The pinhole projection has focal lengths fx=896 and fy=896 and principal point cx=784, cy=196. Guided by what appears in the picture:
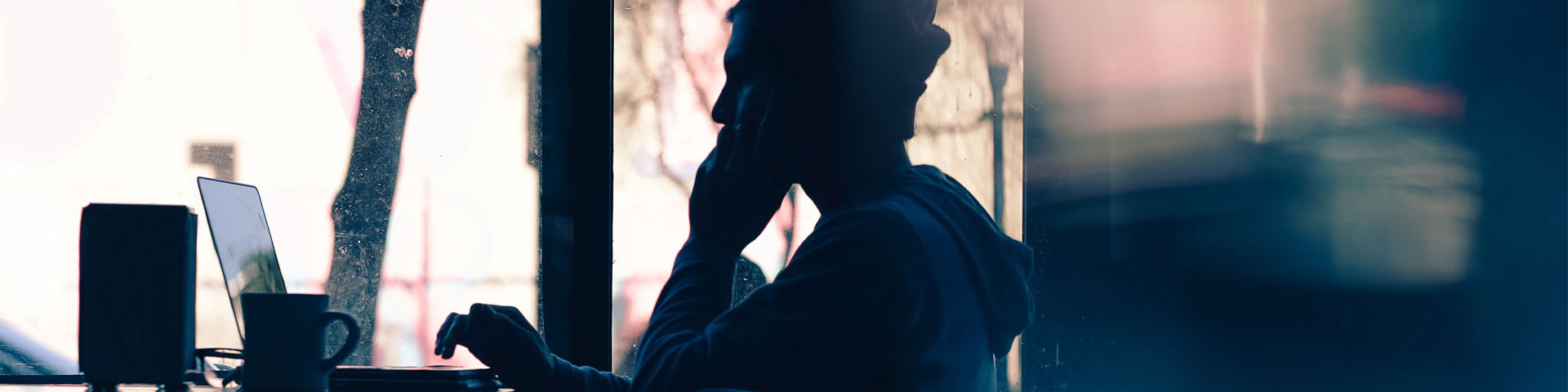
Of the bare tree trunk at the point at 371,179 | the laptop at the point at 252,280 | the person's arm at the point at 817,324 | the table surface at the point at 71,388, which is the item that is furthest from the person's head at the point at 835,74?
the table surface at the point at 71,388

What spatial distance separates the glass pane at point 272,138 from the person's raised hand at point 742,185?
1.30 feet

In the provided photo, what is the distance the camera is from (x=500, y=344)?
87 centimetres

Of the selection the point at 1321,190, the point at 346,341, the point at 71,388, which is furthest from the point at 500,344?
the point at 1321,190

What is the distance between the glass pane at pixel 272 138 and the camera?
4.00ft

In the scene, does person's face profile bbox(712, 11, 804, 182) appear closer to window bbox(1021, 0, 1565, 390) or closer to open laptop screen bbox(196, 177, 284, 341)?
window bbox(1021, 0, 1565, 390)

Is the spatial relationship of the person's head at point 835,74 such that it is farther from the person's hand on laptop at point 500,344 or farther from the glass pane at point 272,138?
the glass pane at point 272,138

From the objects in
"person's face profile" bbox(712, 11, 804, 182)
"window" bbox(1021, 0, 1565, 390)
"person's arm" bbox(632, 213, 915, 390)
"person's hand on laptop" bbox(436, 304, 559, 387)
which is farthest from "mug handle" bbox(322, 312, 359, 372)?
"window" bbox(1021, 0, 1565, 390)

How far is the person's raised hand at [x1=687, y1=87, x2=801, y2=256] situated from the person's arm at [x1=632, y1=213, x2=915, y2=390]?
4.5 inches

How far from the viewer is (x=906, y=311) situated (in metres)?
0.81

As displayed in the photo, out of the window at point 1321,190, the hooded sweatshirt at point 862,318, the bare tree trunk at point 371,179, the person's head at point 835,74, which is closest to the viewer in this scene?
the hooded sweatshirt at point 862,318

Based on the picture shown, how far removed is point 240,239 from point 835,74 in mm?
697

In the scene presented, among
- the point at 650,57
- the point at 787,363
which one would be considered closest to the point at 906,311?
the point at 787,363

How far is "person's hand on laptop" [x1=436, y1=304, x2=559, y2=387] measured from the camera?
0.87m

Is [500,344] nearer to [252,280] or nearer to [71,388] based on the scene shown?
[252,280]
